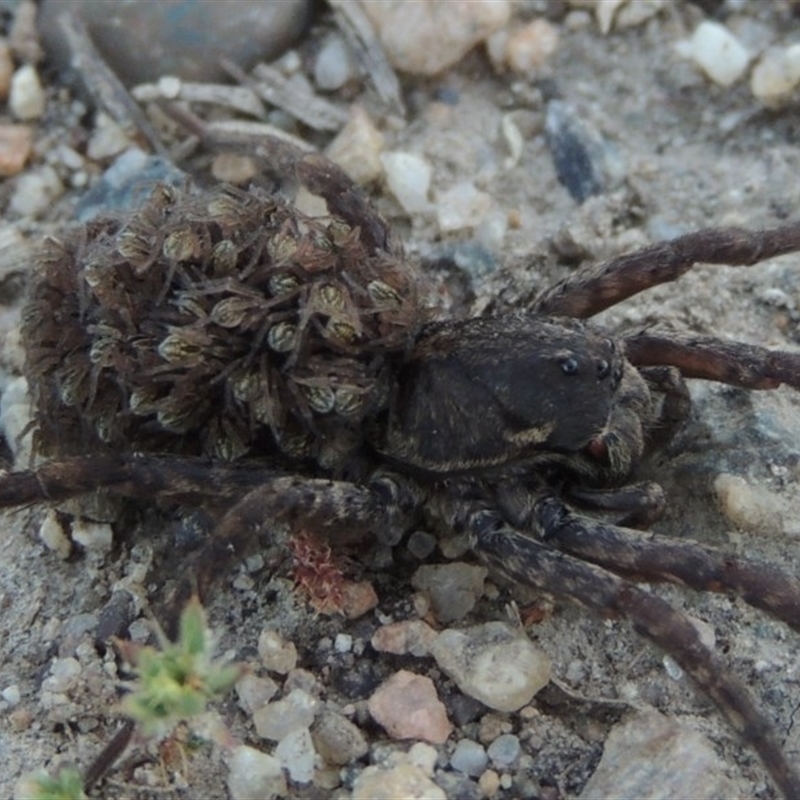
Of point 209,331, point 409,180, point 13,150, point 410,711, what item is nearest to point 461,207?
point 409,180

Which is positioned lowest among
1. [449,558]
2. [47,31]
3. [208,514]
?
[449,558]

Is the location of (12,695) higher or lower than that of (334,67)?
lower

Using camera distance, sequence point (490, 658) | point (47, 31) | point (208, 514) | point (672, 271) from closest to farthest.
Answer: point (490, 658) < point (208, 514) < point (672, 271) < point (47, 31)

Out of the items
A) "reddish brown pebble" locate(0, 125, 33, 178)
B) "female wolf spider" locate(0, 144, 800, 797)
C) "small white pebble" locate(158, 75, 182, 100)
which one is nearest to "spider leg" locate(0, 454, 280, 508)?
"female wolf spider" locate(0, 144, 800, 797)

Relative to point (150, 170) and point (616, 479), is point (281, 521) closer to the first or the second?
point (616, 479)

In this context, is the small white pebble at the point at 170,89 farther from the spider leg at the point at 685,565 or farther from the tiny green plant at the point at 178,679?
the tiny green plant at the point at 178,679

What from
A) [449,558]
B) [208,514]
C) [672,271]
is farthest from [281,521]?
[672,271]

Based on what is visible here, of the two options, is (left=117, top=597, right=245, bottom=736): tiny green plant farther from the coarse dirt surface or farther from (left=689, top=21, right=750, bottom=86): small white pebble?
(left=689, top=21, right=750, bottom=86): small white pebble

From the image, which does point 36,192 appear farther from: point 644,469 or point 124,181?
point 644,469
